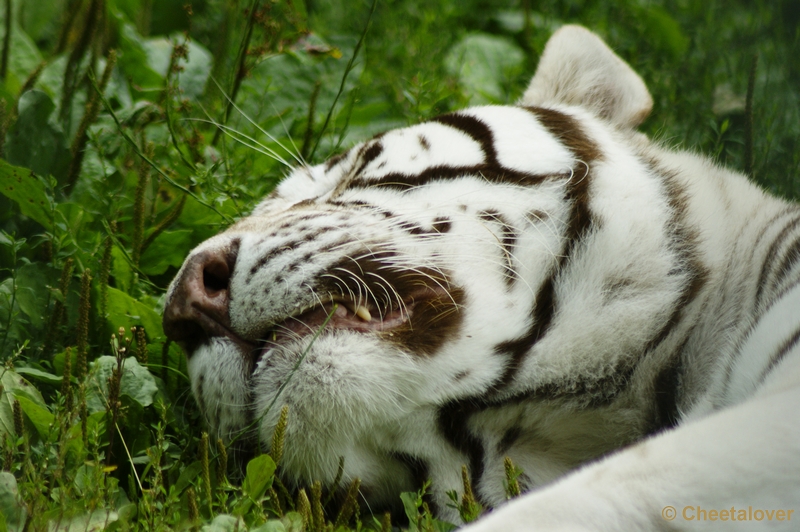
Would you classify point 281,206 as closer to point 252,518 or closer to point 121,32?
point 252,518

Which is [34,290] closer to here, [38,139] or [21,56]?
[38,139]

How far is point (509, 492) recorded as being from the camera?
1.69 meters

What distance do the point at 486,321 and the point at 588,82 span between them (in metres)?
1.16

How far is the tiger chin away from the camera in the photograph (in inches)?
70.6

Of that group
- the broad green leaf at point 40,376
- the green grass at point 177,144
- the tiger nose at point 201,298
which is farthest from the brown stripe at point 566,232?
the broad green leaf at point 40,376

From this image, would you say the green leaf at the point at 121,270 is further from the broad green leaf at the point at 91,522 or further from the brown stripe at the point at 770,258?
the brown stripe at the point at 770,258

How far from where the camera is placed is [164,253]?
2.73 m

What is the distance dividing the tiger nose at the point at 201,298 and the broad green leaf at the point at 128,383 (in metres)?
0.25

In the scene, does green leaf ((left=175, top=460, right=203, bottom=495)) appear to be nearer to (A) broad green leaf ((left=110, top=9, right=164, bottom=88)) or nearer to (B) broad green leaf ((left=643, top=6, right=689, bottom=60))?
(A) broad green leaf ((left=110, top=9, right=164, bottom=88))

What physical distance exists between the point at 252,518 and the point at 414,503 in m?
0.34

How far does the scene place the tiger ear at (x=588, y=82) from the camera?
2.66 m

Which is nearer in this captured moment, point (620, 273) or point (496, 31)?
point (620, 273)

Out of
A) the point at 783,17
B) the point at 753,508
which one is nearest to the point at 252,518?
the point at 753,508

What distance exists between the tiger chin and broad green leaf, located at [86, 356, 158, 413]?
0.26 meters
